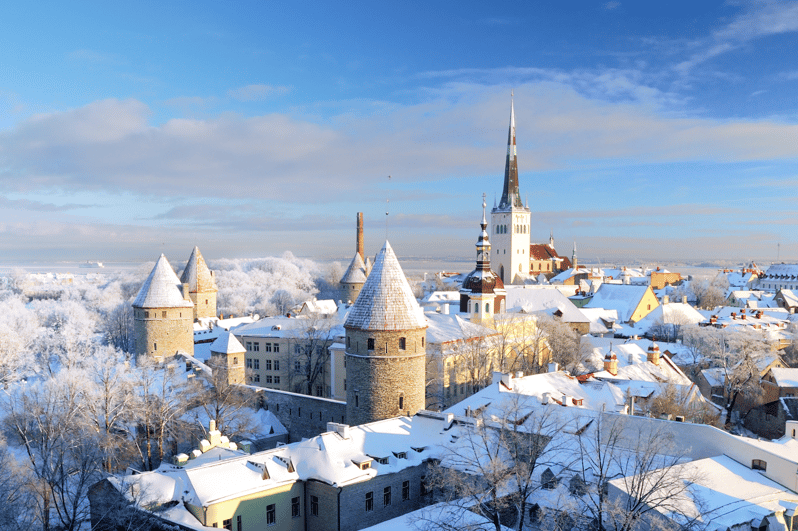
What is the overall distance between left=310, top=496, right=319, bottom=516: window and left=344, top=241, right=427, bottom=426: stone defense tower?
618 cm

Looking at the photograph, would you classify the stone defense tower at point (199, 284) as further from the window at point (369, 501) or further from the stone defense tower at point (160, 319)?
the window at point (369, 501)

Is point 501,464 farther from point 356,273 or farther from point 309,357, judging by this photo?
point 356,273

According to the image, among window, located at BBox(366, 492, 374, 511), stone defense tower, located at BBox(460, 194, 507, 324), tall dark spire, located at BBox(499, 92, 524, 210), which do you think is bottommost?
window, located at BBox(366, 492, 374, 511)

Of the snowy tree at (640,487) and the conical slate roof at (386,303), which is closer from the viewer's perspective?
the snowy tree at (640,487)

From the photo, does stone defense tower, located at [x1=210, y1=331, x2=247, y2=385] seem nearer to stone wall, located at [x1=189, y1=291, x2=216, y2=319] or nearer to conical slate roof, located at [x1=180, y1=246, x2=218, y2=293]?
conical slate roof, located at [x1=180, y1=246, x2=218, y2=293]

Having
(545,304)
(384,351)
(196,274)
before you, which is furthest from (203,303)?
(384,351)

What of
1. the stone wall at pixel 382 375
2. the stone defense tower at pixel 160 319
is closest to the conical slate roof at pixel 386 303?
the stone wall at pixel 382 375

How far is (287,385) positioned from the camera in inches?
→ 1823

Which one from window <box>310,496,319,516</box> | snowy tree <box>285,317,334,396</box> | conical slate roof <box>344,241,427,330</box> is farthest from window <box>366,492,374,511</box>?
snowy tree <box>285,317,334,396</box>

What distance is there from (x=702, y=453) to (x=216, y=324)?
153 ft

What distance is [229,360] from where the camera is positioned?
1469 inches

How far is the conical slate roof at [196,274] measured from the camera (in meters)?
58.3

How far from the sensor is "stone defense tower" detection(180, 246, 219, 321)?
193 feet

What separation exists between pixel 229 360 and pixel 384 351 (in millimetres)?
13984
